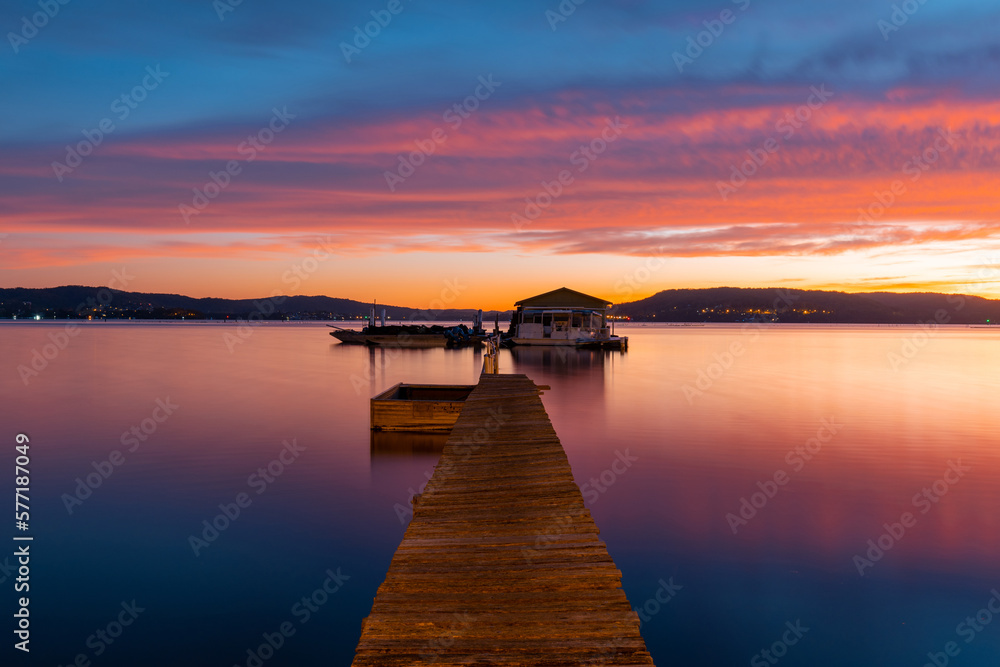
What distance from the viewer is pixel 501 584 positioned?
7.26 m

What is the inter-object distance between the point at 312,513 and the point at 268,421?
1639 cm

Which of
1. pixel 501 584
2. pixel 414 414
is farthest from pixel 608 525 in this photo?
pixel 414 414

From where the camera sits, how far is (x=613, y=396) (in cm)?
4016

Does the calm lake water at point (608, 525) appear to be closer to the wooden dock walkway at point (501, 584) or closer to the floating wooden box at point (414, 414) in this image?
the floating wooden box at point (414, 414)

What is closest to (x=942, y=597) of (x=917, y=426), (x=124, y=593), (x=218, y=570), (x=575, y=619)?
(x=575, y=619)

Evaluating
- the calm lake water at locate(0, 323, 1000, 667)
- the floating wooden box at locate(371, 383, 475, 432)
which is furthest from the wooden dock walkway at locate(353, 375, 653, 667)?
the floating wooden box at locate(371, 383, 475, 432)

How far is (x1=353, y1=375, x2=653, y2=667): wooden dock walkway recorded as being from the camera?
598 centimetres

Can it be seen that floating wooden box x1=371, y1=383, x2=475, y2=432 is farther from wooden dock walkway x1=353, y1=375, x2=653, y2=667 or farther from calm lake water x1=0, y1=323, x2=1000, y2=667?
wooden dock walkway x1=353, y1=375, x2=653, y2=667

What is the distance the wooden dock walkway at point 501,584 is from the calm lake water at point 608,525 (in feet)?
9.07

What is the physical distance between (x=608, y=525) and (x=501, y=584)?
882cm

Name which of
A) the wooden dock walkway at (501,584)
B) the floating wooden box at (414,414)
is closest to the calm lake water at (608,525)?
the floating wooden box at (414,414)

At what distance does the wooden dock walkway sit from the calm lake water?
2.77 meters

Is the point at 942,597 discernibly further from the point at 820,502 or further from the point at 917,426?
the point at 917,426

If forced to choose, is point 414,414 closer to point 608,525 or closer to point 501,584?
point 608,525
